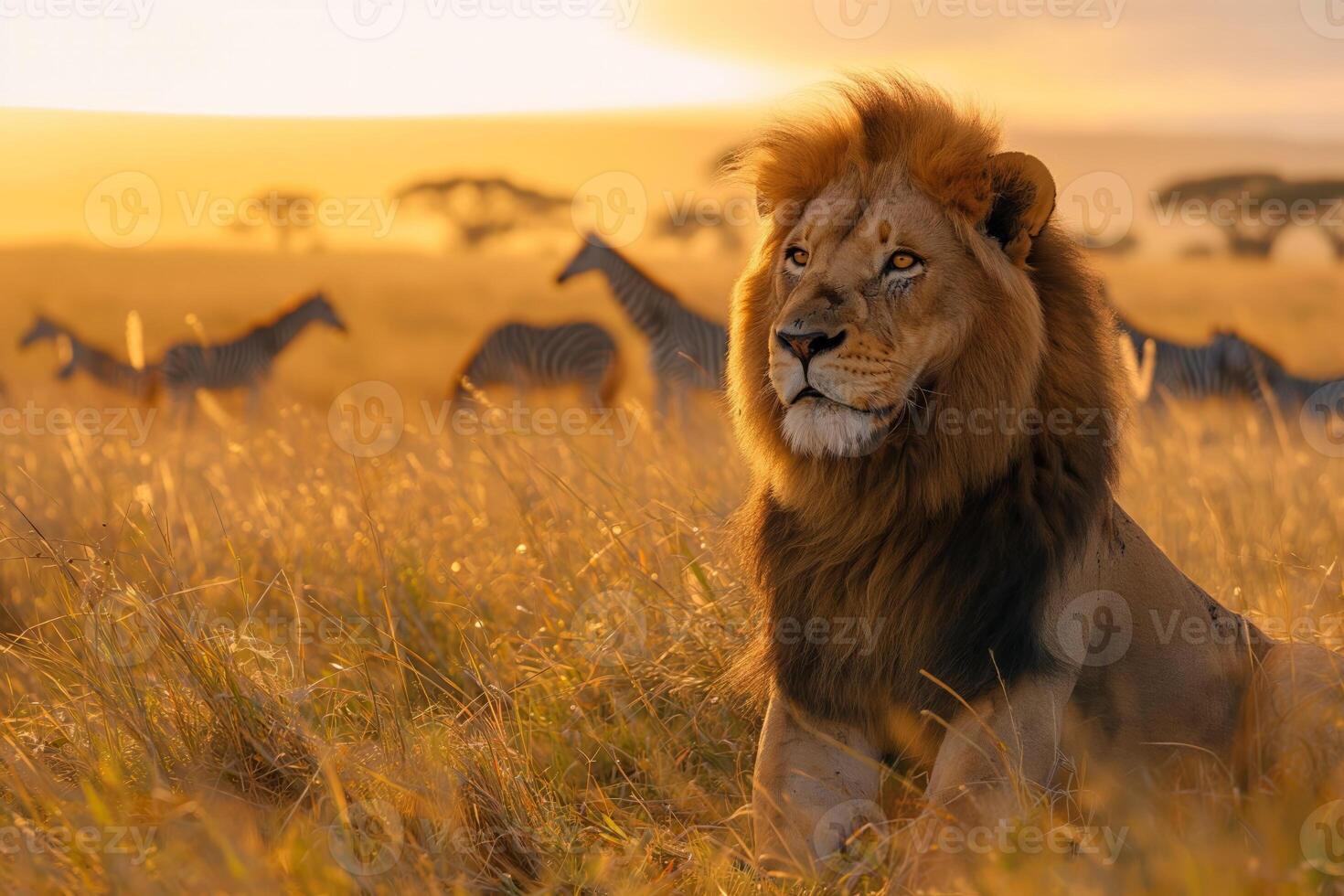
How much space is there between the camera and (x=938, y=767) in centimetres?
339

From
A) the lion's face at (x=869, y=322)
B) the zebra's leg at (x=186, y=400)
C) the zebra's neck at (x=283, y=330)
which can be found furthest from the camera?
the zebra's neck at (x=283, y=330)

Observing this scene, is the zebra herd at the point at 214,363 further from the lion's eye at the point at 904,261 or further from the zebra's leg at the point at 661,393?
the lion's eye at the point at 904,261

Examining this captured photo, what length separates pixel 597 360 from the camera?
17672mm

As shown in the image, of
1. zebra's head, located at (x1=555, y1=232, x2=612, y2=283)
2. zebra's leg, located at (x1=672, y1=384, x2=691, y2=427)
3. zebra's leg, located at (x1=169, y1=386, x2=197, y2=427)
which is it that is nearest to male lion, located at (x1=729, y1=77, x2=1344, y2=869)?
zebra's leg, located at (x1=672, y1=384, x2=691, y2=427)

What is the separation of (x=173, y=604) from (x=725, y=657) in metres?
1.75

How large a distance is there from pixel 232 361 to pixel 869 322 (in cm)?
1764

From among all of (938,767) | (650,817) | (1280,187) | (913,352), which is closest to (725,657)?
(650,817)

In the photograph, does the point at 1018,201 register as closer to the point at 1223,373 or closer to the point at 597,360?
the point at 1223,373

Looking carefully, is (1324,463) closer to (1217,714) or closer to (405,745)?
(1217,714)

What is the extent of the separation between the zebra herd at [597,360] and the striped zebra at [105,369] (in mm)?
22

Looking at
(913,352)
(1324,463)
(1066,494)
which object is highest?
(913,352)

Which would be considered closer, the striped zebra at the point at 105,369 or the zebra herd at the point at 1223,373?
the zebra herd at the point at 1223,373

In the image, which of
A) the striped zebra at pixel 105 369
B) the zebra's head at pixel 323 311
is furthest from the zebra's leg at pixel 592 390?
the striped zebra at pixel 105 369

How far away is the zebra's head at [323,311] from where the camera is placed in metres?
21.1
